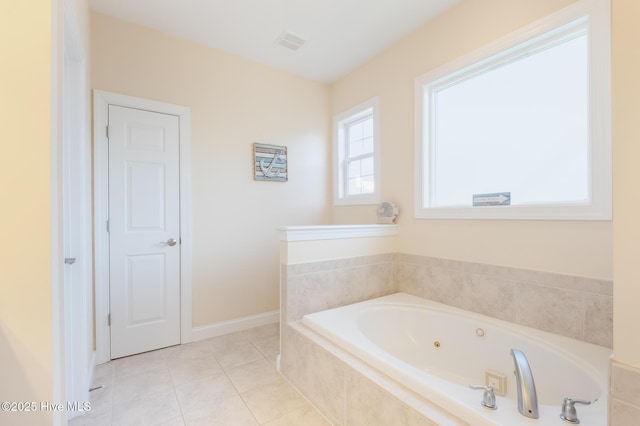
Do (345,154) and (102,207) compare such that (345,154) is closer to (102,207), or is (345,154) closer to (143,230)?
(143,230)

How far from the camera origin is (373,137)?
290 cm

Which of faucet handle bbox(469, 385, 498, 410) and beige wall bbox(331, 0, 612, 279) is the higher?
beige wall bbox(331, 0, 612, 279)

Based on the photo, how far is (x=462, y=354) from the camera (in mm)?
1875

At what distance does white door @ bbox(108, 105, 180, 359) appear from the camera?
2.31 meters

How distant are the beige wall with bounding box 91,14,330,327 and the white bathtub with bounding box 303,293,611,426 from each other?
122 centimetres

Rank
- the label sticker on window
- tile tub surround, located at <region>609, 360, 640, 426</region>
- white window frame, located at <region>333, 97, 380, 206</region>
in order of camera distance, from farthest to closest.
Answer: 1. white window frame, located at <region>333, 97, 380, 206</region>
2. the label sticker on window
3. tile tub surround, located at <region>609, 360, 640, 426</region>

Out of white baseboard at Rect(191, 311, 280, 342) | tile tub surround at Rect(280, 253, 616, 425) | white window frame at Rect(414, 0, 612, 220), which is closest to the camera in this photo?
tile tub surround at Rect(280, 253, 616, 425)

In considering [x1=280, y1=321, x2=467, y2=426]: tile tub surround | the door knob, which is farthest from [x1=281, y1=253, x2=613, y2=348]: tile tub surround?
the door knob

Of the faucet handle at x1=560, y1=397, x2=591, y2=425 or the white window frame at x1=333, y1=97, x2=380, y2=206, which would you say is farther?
the white window frame at x1=333, y1=97, x2=380, y2=206

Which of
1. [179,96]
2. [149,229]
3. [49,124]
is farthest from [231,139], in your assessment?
[49,124]

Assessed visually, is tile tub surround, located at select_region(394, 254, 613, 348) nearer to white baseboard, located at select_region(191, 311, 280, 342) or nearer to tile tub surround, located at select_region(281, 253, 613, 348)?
tile tub surround, located at select_region(281, 253, 613, 348)

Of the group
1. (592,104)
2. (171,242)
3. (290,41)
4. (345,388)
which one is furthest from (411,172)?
(171,242)

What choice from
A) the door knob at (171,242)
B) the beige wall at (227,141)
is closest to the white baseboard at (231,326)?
the beige wall at (227,141)

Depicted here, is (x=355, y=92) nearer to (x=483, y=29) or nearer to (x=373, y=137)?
(x=373, y=137)
